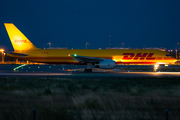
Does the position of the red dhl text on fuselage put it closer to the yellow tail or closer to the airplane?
the airplane

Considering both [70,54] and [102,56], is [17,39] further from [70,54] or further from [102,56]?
[102,56]

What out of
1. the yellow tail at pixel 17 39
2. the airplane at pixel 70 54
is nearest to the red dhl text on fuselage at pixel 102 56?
the airplane at pixel 70 54

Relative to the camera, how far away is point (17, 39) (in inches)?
1396

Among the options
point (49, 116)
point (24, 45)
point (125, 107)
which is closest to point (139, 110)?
point (125, 107)

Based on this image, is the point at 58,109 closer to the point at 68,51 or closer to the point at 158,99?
the point at 158,99

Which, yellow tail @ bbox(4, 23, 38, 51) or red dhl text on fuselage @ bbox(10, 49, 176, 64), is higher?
yellow tail @ bbox(4, 23, 38, 51)

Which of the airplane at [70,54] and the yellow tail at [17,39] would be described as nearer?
the airplane at [70,54]

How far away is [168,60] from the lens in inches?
1403

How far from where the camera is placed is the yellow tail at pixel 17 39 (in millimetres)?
35125

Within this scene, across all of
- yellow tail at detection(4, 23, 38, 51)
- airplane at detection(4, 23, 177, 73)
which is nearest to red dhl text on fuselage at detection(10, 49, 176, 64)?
airplane at detection(4, 23, 177, 73)

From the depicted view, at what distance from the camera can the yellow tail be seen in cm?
3512

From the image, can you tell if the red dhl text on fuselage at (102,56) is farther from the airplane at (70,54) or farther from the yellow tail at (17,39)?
the yellow tail at (17,39)

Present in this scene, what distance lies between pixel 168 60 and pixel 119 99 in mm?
26742

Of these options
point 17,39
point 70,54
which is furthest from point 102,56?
point 17,39
